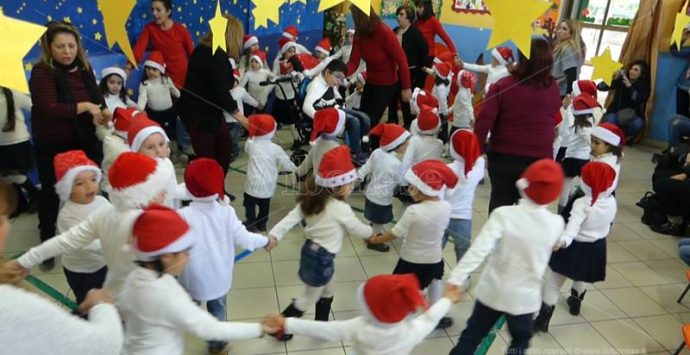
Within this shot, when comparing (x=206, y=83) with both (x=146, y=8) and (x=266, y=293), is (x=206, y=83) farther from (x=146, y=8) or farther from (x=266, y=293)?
(x=146, y=8)

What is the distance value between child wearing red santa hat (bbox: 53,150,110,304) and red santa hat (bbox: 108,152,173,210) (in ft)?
0.89

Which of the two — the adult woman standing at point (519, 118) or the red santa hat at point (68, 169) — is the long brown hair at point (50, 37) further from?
the adult woman standing at point (519, 118)

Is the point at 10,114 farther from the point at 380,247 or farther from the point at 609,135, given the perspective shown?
the point at 609,135

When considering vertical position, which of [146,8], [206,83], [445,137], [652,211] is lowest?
[652,211]

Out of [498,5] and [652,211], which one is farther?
[652,211]

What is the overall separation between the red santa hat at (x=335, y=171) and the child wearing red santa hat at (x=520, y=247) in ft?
2.12

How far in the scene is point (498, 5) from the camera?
2.17m

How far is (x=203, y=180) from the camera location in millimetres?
2025

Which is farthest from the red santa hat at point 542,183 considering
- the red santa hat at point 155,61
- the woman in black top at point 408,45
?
the red santa hat at point 155,61

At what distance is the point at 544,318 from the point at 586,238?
47 cm

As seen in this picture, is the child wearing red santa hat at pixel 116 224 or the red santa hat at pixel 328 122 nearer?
the child wearing red santa hat at pixel 116 224

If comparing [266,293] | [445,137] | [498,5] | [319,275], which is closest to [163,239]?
[319,275]

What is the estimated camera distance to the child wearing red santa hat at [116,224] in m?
1.85

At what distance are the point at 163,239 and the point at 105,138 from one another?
1.68 m
